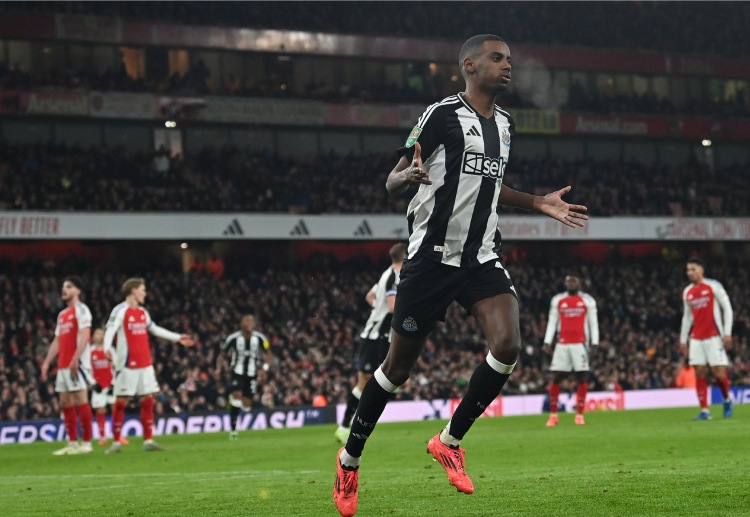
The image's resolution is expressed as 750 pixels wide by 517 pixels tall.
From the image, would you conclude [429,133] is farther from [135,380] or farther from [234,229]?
[234,229]

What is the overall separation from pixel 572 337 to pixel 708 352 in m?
2.53

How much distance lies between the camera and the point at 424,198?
7250 mm

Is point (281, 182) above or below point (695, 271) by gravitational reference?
above

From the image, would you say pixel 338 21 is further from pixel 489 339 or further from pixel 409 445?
pixel 489 339

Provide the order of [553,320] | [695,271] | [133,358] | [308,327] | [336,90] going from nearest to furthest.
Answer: [133,358]
[695,271]
[553,320]
[308,327]
[336,90]

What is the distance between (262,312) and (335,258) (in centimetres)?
705

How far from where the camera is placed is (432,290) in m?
7.17

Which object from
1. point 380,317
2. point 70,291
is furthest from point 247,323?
point 70,291

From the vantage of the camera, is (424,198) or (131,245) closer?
(424,198)

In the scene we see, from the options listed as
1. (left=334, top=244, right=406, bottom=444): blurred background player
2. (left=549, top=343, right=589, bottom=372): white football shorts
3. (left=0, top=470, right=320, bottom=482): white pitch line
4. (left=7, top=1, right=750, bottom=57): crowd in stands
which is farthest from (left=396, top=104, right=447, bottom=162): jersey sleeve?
(left=7, top=1, right=750, bottom=57): crowd in stands

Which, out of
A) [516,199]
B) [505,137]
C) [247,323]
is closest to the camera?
[505,137]

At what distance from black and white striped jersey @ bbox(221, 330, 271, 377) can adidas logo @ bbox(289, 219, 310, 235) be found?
17.2 meters

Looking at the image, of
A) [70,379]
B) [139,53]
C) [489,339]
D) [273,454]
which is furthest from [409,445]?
[139,53]

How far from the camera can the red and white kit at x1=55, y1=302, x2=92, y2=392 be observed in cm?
1674
